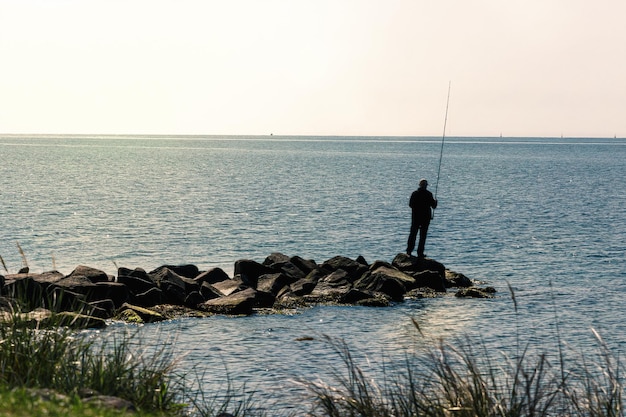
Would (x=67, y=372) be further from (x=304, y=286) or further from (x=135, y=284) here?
(x=304, y=286)

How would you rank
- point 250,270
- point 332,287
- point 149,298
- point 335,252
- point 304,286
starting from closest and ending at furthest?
point 149,298, point 304,286, point 332,287, point 250,270, point 335,252

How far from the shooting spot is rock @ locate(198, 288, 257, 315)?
75.0 feet

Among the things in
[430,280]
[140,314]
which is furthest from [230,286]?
[430,280]

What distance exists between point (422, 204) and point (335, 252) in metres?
Result: 10.0

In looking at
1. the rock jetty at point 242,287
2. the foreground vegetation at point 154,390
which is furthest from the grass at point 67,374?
the rock jetty at point 242,287

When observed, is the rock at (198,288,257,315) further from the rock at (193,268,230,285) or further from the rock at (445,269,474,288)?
the rock at (445,269,474,288)

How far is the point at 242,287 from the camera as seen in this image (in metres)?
25.7

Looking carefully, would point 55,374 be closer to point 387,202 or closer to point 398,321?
point 398,321

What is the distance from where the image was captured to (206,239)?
42.8m

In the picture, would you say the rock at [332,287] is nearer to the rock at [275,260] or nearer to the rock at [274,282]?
the rock at [274,282]

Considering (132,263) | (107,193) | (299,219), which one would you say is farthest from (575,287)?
(107,193)

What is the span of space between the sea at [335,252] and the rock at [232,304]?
1.75ft

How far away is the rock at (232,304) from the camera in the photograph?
22.9 m

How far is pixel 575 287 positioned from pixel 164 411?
21.7 meters
